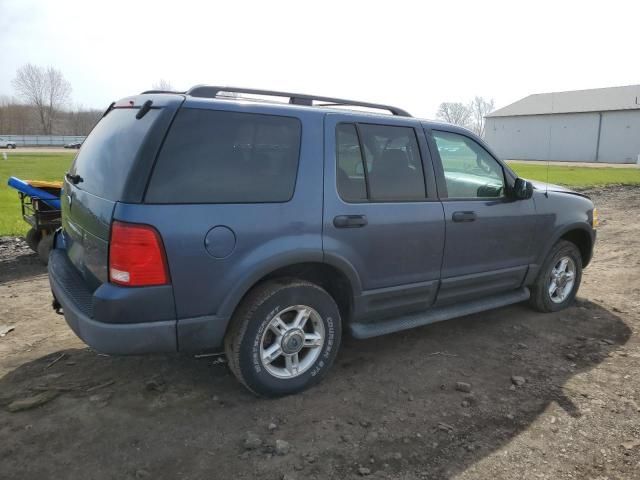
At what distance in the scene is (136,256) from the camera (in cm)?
280

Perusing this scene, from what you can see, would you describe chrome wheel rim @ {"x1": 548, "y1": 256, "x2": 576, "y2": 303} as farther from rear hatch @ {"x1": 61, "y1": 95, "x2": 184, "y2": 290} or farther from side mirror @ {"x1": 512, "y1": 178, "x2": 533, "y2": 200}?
rear hatch @ {"x1": 61, "y1": 95, "x2": 184, "y2": 290}

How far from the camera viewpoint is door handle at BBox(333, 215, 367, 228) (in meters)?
3.45

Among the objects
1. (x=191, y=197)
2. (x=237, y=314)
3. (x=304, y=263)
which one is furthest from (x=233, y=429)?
(x=191, y=197)

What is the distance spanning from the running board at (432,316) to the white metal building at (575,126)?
4563 centimetres

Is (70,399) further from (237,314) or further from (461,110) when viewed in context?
(461,110)

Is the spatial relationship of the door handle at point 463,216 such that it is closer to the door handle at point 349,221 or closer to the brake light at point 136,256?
A: the door handle at point 349,221

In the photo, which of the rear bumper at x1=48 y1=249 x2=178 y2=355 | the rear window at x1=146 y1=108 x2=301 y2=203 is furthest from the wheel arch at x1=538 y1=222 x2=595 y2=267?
the rear bumper at x1=48 y1=249 x2=178 y2=355

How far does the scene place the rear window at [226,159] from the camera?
291 cm

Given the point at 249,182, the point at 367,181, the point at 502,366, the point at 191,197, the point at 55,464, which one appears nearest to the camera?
the point at 55,464

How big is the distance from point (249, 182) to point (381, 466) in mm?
1821

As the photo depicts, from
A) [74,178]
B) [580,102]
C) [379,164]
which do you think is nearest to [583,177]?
[379,164]

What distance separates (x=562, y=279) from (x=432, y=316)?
6.66ft

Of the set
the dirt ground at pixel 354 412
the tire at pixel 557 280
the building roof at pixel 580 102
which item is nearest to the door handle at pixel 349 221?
the dirt ground at pixel 354 412

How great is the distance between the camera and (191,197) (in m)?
2.93
